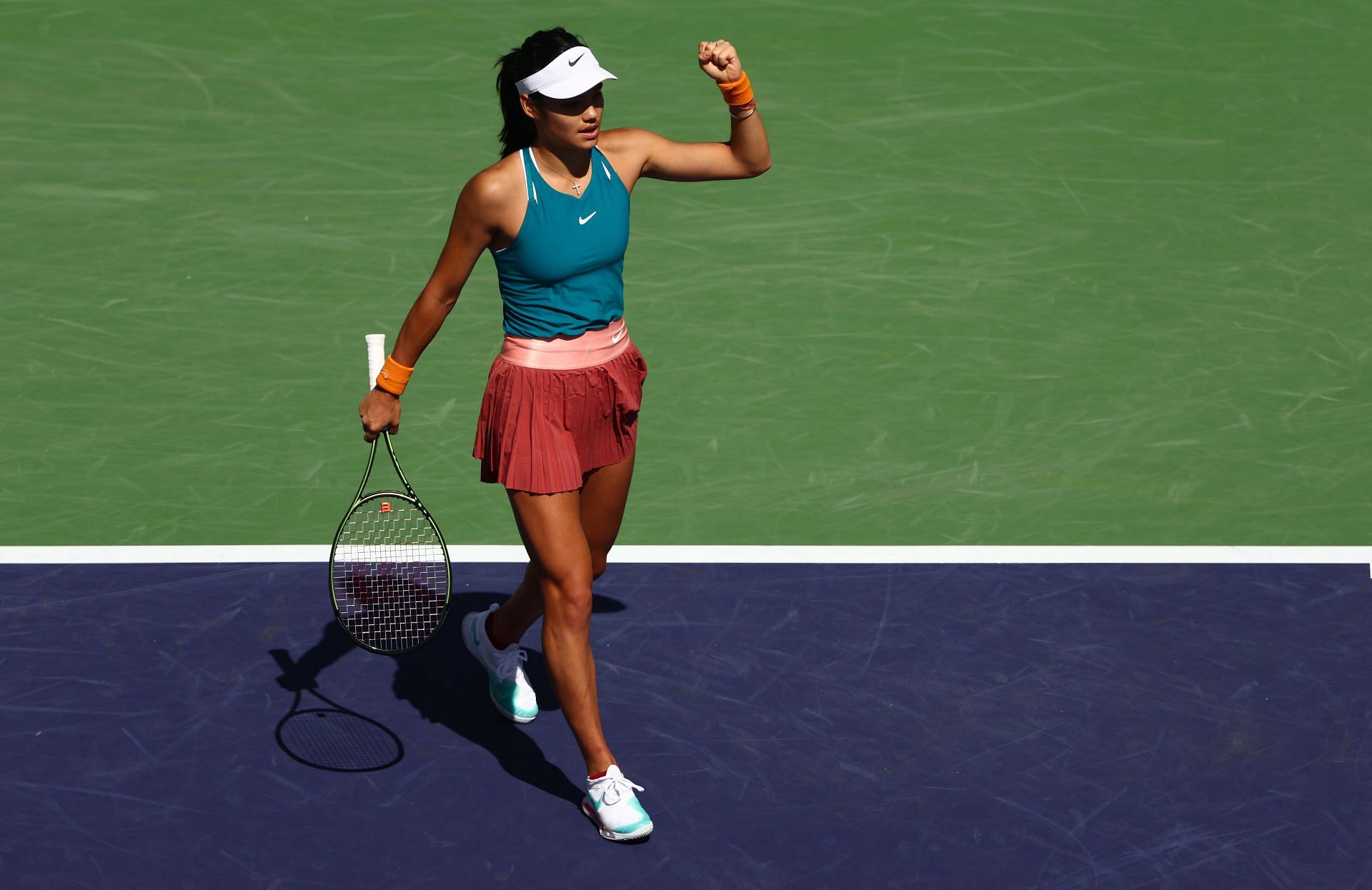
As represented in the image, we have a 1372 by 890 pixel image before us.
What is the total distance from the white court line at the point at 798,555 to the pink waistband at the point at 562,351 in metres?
1.85

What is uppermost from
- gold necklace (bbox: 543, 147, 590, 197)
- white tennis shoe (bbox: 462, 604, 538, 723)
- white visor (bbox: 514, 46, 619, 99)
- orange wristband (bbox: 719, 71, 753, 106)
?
white visor (bbox: 514, 46, 619, 99)

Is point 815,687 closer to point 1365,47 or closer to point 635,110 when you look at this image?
point 635,110

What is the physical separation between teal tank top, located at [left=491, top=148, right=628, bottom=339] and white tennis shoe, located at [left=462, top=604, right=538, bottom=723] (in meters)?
1.13

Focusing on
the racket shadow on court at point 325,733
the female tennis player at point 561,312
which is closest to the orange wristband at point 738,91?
the female tennis player at point 561,312

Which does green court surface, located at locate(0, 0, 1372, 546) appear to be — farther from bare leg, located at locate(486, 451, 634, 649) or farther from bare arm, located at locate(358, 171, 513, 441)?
bare arm, located at locate(358, 171, 513, 441)

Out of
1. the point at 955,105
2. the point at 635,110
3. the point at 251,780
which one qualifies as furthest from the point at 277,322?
the point at 955,105

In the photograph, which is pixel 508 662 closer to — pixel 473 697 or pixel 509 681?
pixel 509 681

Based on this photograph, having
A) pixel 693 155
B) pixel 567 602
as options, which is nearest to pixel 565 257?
pixel 693 155

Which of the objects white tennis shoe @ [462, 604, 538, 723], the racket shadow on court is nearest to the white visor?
white tennis shoe @ [462, 604, 538, 723]

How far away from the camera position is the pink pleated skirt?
443 centimetres

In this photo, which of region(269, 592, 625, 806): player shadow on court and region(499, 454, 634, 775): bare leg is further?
region(269, 592, 625, 806): player shadow on court

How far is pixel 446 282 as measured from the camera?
4398mm

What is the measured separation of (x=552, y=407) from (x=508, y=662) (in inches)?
39.8

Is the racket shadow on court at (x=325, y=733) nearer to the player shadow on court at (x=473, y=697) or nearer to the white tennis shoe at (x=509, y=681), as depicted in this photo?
the player shadow on court at (x=473, y=697)
